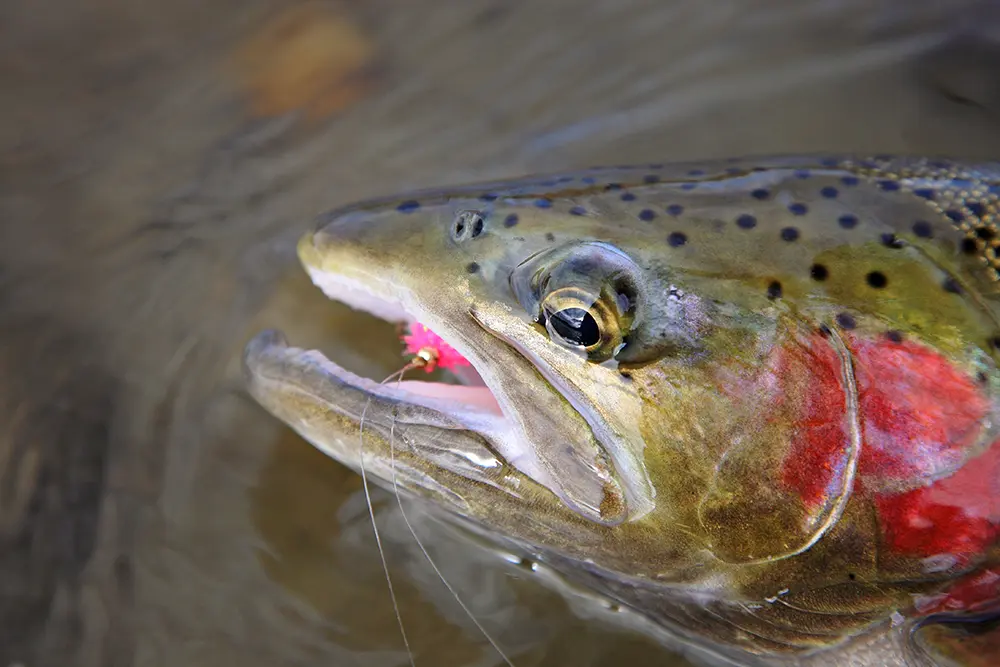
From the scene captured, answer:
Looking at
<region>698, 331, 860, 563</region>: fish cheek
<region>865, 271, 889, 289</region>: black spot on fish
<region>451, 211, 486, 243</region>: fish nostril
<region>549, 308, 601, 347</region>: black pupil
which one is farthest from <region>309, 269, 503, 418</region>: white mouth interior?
<region>865, 271, 889, 289</region>: black spot on fish

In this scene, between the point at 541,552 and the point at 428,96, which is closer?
the point at 541,552

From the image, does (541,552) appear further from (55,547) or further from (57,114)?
(57,114)

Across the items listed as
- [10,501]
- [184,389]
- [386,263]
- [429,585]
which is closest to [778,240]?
[386,263]

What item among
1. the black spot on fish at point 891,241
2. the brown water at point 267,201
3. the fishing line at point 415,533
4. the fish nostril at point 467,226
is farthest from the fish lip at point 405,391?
the black spot on fish at point 891,241

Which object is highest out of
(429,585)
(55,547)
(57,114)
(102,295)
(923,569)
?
(57,114)

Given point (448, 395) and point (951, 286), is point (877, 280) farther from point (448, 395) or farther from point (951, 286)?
point (448, 395)

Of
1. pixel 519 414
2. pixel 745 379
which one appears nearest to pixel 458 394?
pixel 519 414
